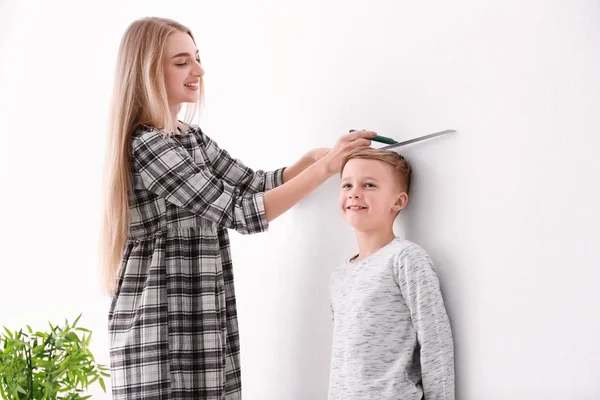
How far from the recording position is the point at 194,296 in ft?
4.75

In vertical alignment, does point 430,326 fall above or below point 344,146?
below

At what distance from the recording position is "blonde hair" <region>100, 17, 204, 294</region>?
1.44 m

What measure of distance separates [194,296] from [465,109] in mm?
660

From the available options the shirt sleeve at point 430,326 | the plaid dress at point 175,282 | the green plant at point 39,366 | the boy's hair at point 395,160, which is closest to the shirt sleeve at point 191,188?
the plaid dress at point 175,282

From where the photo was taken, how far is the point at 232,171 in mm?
1587

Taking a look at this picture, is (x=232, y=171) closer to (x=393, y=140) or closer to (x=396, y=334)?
(x=393, y=140)

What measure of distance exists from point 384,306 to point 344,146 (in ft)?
0.99

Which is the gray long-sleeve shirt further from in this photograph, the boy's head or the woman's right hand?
the woman's right hand

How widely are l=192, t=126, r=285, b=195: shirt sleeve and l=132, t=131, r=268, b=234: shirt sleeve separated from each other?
0.14 metres

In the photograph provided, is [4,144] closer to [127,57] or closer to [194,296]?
[127,57]

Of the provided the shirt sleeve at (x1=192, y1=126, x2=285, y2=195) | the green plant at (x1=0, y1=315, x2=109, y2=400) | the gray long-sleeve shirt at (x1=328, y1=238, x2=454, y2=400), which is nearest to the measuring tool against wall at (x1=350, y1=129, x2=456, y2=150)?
the gray long-sleeve shirt at (x1=328, y1=238, x2=454, y2=400)

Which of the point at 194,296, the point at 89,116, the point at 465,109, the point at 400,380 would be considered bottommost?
the point at 400,380

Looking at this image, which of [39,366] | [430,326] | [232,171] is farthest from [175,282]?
[430,326]

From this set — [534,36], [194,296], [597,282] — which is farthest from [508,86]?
[194,296]
